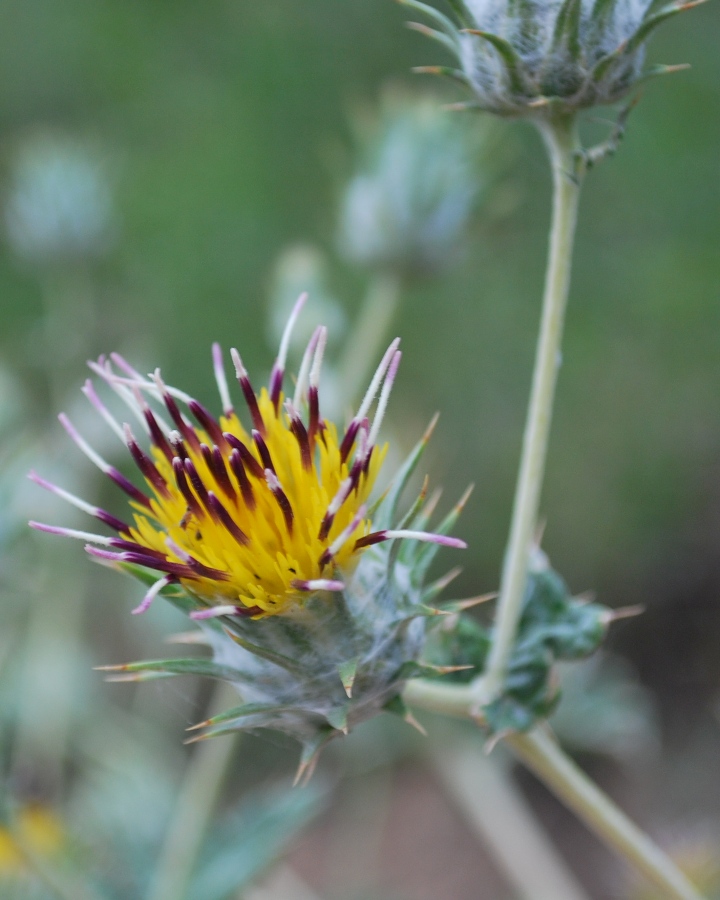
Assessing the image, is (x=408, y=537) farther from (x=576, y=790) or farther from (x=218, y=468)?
(x=576, y=790)

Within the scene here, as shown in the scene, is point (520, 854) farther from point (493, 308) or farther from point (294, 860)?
point (493, 308)

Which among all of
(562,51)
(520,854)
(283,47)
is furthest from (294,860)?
(283,47)

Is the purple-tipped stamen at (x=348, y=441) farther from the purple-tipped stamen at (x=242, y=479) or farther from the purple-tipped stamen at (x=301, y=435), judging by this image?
the purple-tipped stamen at (x=242, y=479)

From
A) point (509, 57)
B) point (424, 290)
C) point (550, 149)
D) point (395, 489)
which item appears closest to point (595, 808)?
point (395, 489)

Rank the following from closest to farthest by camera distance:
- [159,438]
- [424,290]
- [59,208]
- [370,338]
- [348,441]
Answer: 1. [348,441]
2. [159,438]
3. [370,338]
4. [59,208]
5. [424,290]

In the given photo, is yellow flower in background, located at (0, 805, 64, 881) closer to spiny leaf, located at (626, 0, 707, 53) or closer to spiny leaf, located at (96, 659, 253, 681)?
spiny leaf, located at (96, 659, 253, 681)

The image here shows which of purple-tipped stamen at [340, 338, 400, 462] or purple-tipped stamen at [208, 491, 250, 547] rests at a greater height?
purple-tipped stamen at [340, 338, 400, 462]

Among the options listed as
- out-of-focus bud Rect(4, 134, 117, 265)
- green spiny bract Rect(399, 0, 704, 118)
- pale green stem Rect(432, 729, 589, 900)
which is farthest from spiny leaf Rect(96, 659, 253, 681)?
out-of-focus bud Rect(4, 134, 117, 265)
